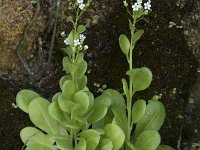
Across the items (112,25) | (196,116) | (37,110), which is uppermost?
(112,25)

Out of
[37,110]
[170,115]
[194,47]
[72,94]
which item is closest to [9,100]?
[37,110]

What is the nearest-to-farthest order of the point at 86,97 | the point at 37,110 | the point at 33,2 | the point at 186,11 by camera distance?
1. the point at 86,97
2. the point at 37,110
3. the point at 33,2
4. the point at 186,11

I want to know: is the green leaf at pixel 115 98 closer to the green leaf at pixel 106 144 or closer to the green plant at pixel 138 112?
the green plant at pixel 138 112

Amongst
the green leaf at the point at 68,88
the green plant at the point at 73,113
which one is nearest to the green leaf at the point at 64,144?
the green plant at the point at 73,113

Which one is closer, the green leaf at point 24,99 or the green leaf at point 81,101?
the green leaf at point 81,101

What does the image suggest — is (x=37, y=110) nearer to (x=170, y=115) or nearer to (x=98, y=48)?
(x=98, y=48)
